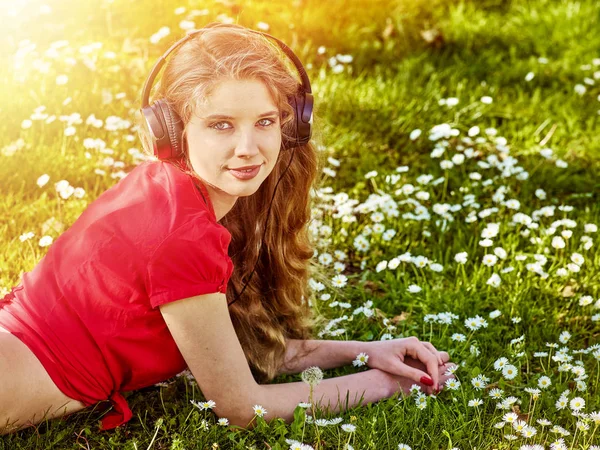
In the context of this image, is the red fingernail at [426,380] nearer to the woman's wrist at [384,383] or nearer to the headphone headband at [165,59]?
the woman's wrist at [384,383]

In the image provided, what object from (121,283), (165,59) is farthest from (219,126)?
(121,283)

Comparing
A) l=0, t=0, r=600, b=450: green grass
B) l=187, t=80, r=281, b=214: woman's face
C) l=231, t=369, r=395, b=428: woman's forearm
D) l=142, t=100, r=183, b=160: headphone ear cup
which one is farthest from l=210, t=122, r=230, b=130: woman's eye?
l=231, t=369, r=395, b=428: woman's forearm

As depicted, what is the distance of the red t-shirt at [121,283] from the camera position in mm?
2367

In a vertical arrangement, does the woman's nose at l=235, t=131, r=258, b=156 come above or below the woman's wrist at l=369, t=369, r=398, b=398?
above

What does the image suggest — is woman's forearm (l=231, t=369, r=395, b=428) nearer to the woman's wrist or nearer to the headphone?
the woman's wrist

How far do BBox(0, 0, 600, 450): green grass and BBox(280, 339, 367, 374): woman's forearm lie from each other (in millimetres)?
45

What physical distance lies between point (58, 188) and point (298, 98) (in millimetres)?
1654

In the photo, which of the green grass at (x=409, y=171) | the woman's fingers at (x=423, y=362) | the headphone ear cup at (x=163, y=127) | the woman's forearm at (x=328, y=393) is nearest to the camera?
the headphone ear cup at (x=163, y=127)

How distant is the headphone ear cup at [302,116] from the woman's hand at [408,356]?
811mm

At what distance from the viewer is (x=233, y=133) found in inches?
97.0

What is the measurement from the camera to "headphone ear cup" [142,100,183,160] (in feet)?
8.03

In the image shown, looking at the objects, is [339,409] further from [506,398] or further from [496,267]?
[496,267]

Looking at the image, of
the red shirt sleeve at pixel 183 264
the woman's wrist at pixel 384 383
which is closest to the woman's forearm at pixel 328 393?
the woman's wrist at pixel 384 383

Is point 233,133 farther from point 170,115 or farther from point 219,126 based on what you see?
point 170,115
